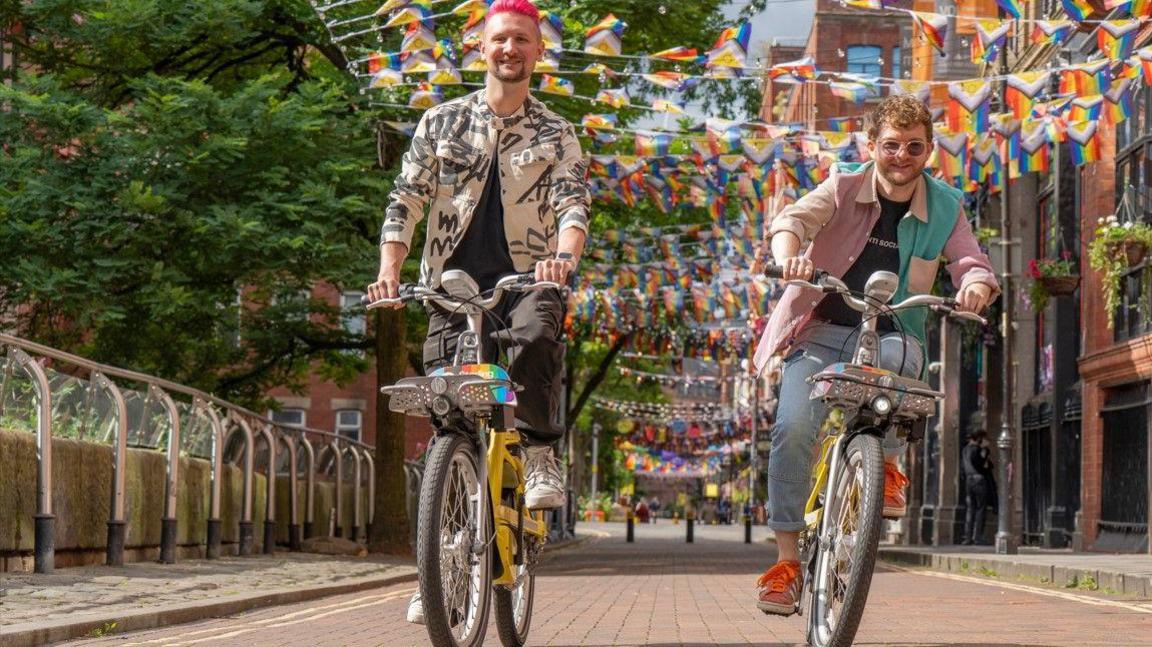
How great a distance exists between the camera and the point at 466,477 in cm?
635

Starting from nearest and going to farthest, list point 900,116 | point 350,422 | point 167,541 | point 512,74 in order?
point 900,116 → point 512,74 → point 167,541 → point 350,422

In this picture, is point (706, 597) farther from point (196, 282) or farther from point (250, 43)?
point (250, 43)

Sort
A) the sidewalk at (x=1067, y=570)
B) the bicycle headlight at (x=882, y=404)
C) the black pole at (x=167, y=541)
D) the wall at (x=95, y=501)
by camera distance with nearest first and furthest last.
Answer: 1. the bicycle headlight at (x=882, y=404)
2. the wall at (x=95, y=501)
3. the sidewalk at (x=1067, y=570)
4. the black pole at (x=167, y=541)

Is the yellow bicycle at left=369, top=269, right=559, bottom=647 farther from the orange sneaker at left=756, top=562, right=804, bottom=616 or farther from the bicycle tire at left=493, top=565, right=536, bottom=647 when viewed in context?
the orange sneaker at left=756, top=562, right=804, bottom=616

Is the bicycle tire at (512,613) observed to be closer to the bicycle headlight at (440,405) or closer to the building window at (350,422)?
the bicycle headlight at (440,405)

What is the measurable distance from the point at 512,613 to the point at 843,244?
1805 millimetres

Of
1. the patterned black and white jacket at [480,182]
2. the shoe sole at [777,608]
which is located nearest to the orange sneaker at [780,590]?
the shoe sole at [777,608]

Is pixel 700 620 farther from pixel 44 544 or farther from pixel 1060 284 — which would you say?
pixel 1060 284

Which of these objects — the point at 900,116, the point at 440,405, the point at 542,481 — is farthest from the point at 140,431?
the point at 900,116

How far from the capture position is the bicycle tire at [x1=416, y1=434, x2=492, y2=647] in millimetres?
5926

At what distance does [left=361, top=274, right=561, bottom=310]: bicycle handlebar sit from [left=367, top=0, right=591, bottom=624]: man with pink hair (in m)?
0.35

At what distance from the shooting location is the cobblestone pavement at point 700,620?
8336 millimetres

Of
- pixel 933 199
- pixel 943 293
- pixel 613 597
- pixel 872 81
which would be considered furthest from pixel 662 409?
pixel 933 199

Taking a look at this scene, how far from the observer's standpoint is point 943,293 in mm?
34219
